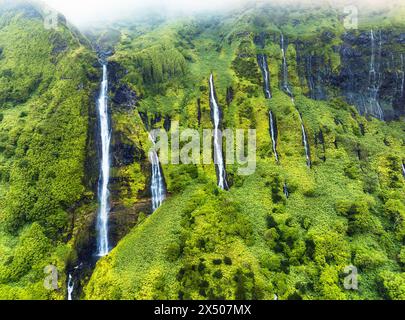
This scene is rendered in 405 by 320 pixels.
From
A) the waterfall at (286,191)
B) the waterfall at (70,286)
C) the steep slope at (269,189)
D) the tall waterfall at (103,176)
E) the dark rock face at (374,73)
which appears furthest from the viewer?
the dark rock face at (374,73)

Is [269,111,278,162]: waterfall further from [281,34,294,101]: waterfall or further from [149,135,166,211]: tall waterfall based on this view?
[149,135,166,211]: tall waterfall

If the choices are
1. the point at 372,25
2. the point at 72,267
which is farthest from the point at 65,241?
the point at 372,25

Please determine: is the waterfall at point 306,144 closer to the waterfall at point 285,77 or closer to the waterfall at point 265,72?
the waterfall at point 285,77

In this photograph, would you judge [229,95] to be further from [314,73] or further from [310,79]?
[314,73]

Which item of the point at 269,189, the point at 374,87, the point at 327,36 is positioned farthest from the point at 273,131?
the point at 327,36

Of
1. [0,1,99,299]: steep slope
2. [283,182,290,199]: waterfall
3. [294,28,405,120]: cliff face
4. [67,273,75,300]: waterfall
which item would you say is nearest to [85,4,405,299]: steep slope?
[283,182,290,199]: waterfall

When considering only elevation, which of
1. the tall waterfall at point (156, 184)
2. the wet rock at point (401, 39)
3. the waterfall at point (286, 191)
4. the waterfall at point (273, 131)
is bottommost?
the waterfall at point (286, 191)

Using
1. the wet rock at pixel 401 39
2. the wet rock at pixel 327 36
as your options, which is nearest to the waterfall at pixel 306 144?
the wet rock at pixel 327 36
